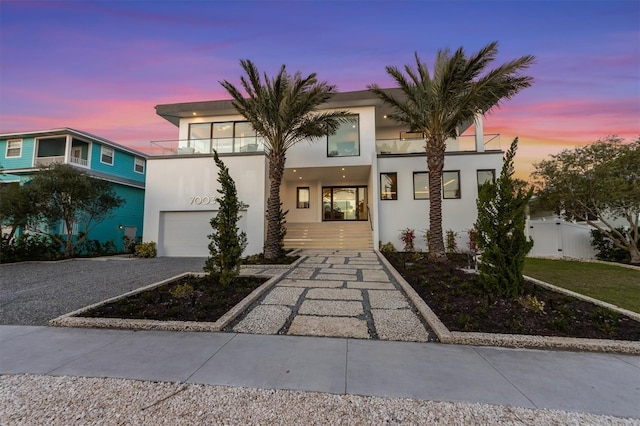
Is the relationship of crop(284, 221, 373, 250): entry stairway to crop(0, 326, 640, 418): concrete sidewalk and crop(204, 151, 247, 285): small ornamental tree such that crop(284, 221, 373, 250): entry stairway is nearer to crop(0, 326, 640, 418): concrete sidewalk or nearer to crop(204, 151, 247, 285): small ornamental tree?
crop(204, 151, 247, 285): small ornamental tree

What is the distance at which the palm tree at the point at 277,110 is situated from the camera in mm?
9445

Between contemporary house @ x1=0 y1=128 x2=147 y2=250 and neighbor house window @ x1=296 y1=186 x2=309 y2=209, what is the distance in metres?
10.8

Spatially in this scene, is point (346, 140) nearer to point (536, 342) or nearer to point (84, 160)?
point (536, 342)

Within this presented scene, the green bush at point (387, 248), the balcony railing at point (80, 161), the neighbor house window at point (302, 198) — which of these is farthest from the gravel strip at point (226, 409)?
the balcony railing at point (80, 161)

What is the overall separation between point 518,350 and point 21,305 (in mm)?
8179

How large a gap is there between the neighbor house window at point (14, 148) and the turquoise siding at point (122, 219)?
5745 millimetres

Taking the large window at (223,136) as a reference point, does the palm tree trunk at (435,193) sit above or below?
below

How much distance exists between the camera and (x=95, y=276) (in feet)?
26.0

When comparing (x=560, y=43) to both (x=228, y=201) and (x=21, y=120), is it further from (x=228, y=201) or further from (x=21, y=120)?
(x=21, y=120)

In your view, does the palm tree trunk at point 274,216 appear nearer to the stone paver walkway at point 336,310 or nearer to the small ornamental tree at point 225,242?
the stone paver walkway at point 336,310

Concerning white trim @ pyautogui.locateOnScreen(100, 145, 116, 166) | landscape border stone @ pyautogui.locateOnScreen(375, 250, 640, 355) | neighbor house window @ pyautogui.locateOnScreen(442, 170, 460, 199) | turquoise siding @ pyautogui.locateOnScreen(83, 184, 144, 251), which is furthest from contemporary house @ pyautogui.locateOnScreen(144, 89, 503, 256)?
landscape border stone @ pyautogui.locateOnScreen(375, 250, 640, 355)

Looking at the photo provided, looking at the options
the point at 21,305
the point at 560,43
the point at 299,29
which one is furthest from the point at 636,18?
the point at 21,305

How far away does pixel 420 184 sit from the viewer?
13.3 m

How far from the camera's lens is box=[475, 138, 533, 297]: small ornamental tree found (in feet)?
15.7
